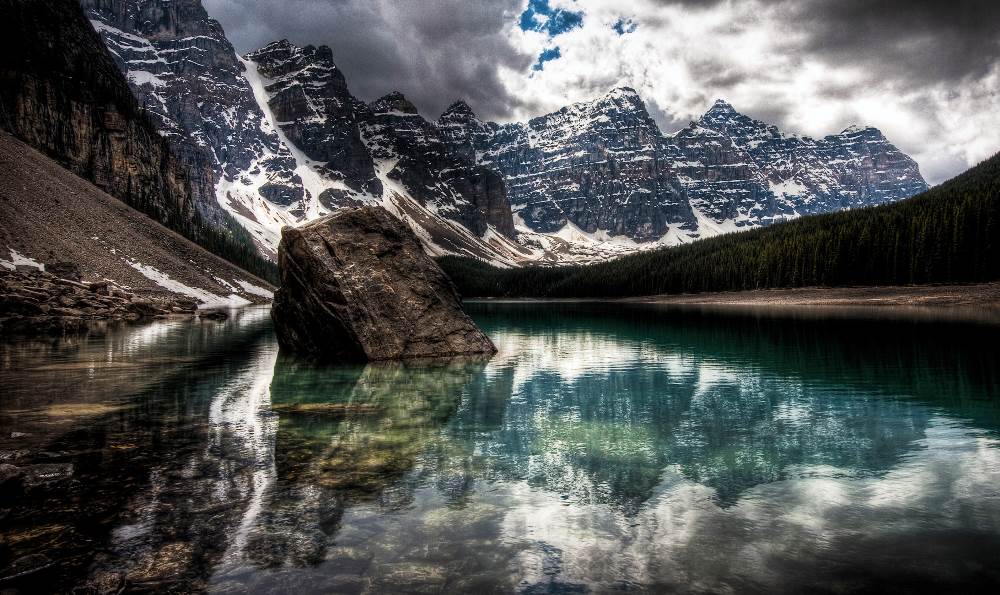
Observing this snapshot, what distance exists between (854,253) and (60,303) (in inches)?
3989

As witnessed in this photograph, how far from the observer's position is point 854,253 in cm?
9050

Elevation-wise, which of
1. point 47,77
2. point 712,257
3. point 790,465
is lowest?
point 790,465

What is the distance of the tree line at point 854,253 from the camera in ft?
252

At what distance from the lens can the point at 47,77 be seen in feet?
370

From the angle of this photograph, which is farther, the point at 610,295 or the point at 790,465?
the point at 610,295

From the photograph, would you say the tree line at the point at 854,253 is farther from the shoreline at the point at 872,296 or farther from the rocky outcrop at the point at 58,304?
the rocky outcrop at the point at 58,304

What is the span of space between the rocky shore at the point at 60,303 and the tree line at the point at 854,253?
304 feet

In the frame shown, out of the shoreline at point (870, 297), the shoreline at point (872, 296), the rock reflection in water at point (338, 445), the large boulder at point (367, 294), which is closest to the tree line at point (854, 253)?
the shoreline at point (870, 297)

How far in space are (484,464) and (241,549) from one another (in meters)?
4.43

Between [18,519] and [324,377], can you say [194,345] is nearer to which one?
[324,377]

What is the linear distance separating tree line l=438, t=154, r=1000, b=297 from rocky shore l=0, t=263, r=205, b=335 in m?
92.8

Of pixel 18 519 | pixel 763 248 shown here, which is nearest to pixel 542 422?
pixel 18 519

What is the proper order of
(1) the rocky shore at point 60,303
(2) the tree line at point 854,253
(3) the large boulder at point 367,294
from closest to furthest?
(3) the large boulder at point 367,294
(1) the rocky shore at point 60,303
(2) the tree line at point 854,253

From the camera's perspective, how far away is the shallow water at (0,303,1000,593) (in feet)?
19.6
